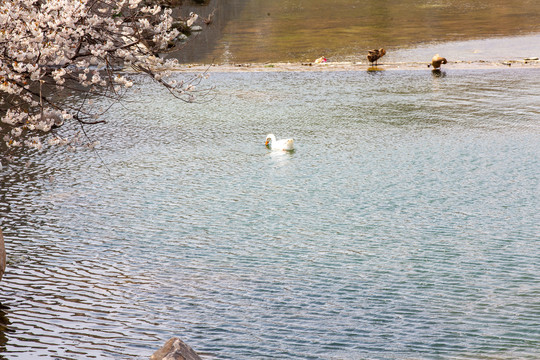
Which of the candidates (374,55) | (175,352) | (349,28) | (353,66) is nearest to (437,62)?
(374,55)

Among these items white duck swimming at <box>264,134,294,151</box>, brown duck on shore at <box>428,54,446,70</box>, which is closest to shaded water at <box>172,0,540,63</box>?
brown duck on shore at <box>428,54,446,70</box>

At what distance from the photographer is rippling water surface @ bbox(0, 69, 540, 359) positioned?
7.18m

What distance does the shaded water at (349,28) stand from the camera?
31875mm

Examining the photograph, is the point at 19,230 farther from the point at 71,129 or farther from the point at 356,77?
the point at 356,77

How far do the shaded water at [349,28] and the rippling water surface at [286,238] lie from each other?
1311 centimetres

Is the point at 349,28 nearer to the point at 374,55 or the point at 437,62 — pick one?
the point at 374,55

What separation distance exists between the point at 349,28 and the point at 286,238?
1256 inches

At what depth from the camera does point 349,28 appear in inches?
1570

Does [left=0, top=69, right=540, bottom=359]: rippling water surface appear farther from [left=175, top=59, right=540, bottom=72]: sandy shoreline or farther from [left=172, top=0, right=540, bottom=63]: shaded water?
[left=172, top=0, right=540, bottom=63]: shaded water

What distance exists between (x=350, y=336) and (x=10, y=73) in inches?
214

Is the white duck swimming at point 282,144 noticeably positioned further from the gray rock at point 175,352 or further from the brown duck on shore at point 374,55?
the brown duck on shore at point 374,55

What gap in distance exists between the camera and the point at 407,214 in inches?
435

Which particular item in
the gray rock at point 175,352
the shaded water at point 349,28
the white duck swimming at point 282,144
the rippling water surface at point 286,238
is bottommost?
the gray rock at point 175,352

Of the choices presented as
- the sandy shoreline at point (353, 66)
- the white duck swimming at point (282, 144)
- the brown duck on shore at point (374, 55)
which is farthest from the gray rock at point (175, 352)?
the brown duck on shore at point (374, 55)
